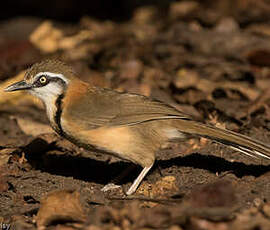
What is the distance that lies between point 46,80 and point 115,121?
2.74 ft

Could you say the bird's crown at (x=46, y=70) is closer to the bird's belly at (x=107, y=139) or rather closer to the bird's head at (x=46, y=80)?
the bird's head at (x=46, y=80)

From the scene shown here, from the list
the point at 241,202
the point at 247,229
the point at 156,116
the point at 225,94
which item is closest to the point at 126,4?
the point at 225,94

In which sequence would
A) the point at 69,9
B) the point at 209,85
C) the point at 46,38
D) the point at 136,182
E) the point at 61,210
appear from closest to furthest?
1. the point at 61,210
2. the point at 136,182
3. the point at 209,85
4. the point at 46,38
5. the point at 69,9

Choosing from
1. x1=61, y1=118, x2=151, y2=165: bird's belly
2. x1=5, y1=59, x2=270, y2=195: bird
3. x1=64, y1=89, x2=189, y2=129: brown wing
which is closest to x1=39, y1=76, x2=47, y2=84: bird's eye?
x1=5, y1=59, x2=270, y2=195: bird

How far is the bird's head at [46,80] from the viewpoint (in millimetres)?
5426

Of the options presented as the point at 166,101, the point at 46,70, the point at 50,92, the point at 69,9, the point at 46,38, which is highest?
the point at 46,70

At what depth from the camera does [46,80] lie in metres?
5.43

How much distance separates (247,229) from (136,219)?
0.76 m

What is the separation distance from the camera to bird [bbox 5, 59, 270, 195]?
5.09 m

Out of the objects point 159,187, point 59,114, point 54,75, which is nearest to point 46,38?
point 54,75

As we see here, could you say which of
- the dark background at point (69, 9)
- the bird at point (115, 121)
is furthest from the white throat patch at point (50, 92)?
the dark background at point (69, 9)

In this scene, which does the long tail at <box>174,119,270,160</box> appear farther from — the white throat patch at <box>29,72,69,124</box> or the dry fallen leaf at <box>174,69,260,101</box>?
the dry fallen leaf at <box>174,69,260,101</box>

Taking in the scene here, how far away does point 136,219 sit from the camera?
12.3ft

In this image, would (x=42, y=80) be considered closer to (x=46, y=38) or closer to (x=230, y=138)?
(x=230, y=138)
